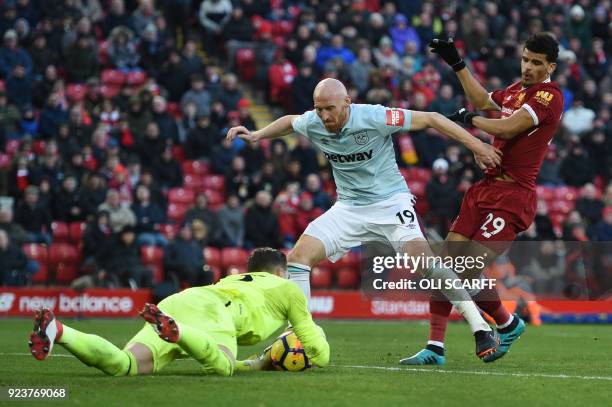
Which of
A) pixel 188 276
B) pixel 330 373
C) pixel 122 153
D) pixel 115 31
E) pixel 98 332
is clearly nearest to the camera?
pixel 330 373

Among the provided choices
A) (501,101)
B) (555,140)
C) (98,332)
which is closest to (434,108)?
(555,140)

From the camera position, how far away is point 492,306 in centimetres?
1055

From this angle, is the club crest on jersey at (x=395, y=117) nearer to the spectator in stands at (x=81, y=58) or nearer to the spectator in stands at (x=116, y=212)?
the spectator in stands at (x=116, y=212)

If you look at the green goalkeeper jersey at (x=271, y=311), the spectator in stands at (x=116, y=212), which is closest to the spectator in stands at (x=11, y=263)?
the spectator in stands at (x=116, y=212)

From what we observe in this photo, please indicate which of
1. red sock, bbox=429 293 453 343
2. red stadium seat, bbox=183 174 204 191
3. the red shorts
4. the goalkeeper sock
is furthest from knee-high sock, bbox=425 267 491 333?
red stadium seat, bbox=183 174 204 191

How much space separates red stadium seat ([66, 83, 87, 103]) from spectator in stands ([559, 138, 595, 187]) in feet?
34.6

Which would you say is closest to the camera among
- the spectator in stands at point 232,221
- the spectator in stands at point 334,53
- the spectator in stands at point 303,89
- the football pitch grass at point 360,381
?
the football pitch grass at point 360,381

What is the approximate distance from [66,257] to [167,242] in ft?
6.11

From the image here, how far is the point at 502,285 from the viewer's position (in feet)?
64.9

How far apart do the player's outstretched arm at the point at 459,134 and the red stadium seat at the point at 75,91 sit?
533 inches

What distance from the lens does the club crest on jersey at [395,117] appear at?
10117mm

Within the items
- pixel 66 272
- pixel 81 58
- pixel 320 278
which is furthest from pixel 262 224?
pixel 81 58

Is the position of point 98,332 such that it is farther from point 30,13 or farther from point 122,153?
point 30,13

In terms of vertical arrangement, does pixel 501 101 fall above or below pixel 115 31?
below
